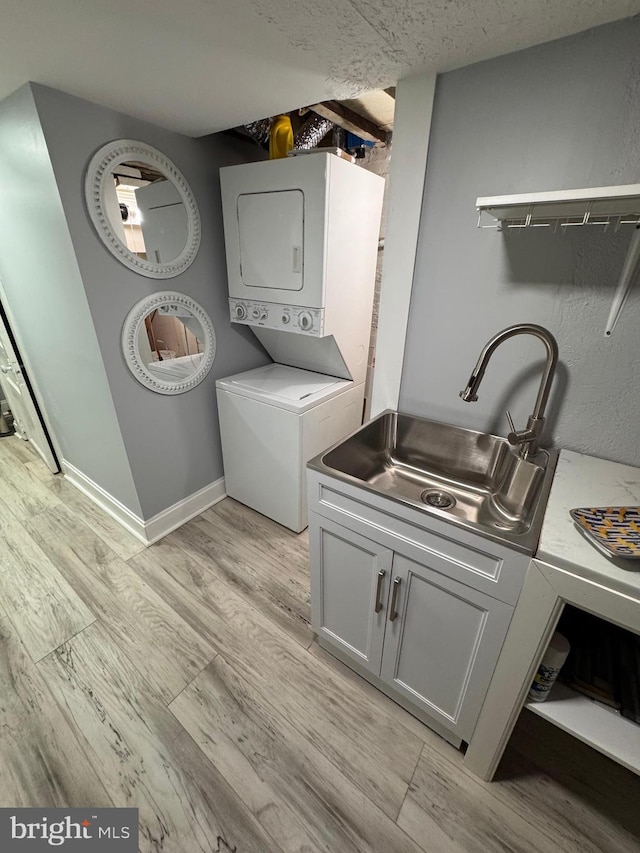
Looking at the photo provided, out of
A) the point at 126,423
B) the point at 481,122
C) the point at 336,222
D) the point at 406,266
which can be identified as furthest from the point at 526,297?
the point at 126,423

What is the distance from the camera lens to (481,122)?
3.79 feet

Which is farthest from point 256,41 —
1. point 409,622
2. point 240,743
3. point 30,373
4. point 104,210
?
point 30,373

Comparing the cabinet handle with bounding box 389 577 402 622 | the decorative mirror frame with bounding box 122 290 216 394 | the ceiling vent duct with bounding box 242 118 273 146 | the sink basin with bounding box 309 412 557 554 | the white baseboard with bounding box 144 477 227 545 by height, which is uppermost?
the ceiling vent duct with bounding box 242 118 273 146

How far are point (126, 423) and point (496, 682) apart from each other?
196cm

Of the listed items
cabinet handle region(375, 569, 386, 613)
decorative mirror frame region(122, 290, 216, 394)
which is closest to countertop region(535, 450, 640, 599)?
cabinet handle region(375, 569, 386, 613)

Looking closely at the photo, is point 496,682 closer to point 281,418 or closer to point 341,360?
point 281,418

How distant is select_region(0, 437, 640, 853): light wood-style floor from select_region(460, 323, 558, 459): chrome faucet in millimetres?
1131

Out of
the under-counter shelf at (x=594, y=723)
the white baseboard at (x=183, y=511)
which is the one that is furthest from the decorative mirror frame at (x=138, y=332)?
the under-counter shelf at (x=594, y=723)

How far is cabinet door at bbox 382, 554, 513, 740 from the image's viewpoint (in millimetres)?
983

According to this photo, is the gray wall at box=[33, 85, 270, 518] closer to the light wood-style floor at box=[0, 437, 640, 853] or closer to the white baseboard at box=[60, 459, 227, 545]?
the white baseboard at box=[60, 459, 227, 545]

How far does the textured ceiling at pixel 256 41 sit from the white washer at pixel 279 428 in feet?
4.40

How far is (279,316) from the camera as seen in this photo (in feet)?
6.32

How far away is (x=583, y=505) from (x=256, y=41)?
1.72 meters

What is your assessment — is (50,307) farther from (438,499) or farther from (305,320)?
(438,499)
